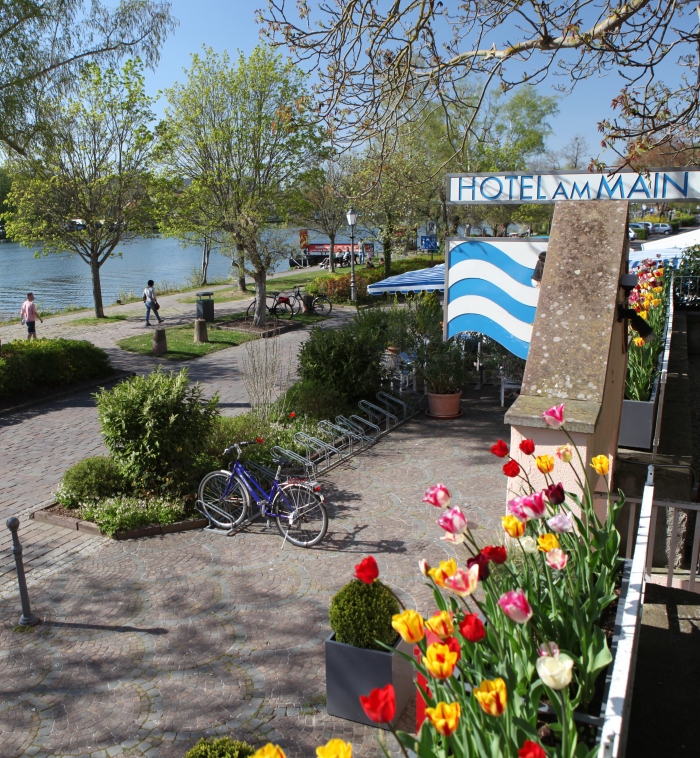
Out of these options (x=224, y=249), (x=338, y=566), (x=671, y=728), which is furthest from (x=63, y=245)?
(x=671, y=728)

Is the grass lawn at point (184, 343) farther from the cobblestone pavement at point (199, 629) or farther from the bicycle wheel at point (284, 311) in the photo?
the cobblestone pavement at point (199, 629)

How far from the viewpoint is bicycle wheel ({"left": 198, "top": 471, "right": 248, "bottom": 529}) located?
772 centimetres

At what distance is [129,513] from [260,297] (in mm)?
15096

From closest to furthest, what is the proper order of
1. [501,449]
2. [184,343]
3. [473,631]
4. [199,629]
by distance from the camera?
[473,631] < [501,449] < [199,629] < [184,343]

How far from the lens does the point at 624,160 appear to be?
649 cm

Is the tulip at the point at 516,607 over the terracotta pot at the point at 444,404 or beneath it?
over

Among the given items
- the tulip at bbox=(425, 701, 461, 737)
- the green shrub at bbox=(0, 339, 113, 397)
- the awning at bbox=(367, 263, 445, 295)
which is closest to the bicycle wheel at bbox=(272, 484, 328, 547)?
the tulip at bbox=(425, 701, 461, 737)

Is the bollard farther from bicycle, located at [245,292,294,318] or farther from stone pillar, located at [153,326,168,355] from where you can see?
bicycle, located at [245,292,294,318]

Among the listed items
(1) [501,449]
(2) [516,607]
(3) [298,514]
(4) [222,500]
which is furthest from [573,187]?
(2) [516,607]

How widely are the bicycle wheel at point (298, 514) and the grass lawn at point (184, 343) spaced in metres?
11.2

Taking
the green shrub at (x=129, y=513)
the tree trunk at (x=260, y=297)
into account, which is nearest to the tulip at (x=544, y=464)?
the green shrub at (x=129, y=513)

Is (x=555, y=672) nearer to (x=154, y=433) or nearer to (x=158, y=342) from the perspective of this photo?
(x=154, y=433)

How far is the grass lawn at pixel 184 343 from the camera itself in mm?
18625

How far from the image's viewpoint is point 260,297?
73.3 ft
